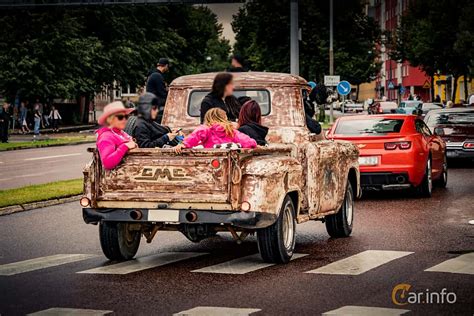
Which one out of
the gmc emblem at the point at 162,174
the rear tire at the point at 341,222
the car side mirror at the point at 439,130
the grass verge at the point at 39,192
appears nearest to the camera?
the gmc emblem at the point at 162,174

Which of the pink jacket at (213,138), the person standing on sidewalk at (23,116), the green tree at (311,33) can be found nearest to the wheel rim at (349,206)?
A: the pink jacket at (213,138)

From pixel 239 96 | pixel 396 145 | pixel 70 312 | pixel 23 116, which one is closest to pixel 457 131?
pixel 396 145

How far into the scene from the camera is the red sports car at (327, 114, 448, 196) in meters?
18.9

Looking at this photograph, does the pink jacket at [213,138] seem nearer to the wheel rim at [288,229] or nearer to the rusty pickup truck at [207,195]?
the rusty pickup truck at [207,195]

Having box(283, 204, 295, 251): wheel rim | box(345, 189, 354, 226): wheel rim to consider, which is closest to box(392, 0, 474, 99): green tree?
box(345, 189, 354, 226): wheel rim

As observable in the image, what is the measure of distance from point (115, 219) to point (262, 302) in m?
2.58

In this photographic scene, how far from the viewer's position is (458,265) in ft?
35.2

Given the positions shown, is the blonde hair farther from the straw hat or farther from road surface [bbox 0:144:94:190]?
road surface [bbox 0:144:94:190]

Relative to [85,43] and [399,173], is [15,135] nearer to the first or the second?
[85,43]

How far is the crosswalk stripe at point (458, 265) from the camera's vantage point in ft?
34.1

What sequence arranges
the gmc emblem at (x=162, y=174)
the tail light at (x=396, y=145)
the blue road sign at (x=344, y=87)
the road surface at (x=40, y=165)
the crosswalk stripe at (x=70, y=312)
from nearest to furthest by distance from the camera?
the crosswalk stripe at (x=70, y=312), the gmc emblem at (x=162, y=174), the tail light at (x=396, y=145), the road surface at (x=40, y=165), the blue road sign at (x=344, y=87)

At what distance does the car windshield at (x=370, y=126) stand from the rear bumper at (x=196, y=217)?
362 inches

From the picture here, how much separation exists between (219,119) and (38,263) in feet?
7.79

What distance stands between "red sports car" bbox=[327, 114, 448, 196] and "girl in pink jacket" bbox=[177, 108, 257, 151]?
25.7 ft
